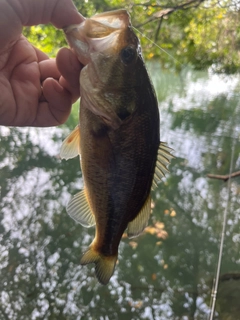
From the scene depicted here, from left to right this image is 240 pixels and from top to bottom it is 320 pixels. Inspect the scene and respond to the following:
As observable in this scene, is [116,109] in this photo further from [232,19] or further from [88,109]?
[232,19]

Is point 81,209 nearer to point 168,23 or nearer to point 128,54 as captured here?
point 128,54

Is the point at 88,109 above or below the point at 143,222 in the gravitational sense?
above

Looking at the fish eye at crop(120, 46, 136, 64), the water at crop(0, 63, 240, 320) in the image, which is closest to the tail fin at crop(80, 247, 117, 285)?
the fish eye at crop(120, 46, 136, 64)

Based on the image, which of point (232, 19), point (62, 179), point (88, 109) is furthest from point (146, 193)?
point (232, 19)

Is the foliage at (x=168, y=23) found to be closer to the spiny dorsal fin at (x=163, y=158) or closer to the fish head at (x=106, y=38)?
the fish head at (x=106, y=38)

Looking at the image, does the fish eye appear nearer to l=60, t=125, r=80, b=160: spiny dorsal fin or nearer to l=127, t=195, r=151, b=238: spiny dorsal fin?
l=60, t=125, r=80, b=160: spiny dorsal fin

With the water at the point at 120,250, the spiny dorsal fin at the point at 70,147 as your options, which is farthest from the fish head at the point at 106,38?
the water at the point at 120,250
